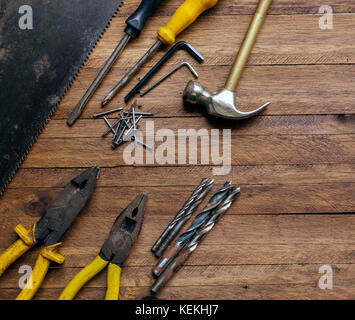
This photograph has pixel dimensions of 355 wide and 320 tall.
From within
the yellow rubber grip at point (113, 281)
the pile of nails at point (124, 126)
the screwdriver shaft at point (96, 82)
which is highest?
the screwdriver shaft at point (96, 82)

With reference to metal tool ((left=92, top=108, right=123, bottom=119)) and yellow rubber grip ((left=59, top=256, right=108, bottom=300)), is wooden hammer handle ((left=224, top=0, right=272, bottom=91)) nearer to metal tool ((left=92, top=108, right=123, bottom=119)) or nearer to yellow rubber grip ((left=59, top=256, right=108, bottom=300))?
metal tool ((left=92, top=108, right=123, bottom=119))

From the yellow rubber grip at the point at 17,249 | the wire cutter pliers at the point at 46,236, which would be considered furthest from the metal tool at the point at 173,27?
the yellow rubber grip at the point at 17,249

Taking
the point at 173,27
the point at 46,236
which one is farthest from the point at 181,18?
the point at 46,236

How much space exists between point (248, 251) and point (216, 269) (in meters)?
0.15

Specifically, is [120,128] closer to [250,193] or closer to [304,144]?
[250,193]

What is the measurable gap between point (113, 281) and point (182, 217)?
1.23 feet

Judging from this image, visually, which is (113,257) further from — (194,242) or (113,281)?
(194,242)

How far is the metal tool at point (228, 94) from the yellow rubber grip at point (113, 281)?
75cm

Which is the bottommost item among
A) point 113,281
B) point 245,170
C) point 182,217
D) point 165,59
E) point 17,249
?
point 113,281

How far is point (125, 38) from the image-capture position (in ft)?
5.60

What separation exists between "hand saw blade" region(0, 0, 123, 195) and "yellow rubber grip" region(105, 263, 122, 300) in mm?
584

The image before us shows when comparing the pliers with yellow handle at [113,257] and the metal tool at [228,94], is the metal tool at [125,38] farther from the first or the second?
the pliers with yellow handle at [113,257]

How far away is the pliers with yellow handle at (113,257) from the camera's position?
150 centimetres

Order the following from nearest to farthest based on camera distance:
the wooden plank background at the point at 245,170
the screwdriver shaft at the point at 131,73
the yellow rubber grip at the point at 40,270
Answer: the yellow rubber grip at the point at 40,270
the wooden plank background at the point at 245,170
the screwdriver shaft at the point at 131,73
